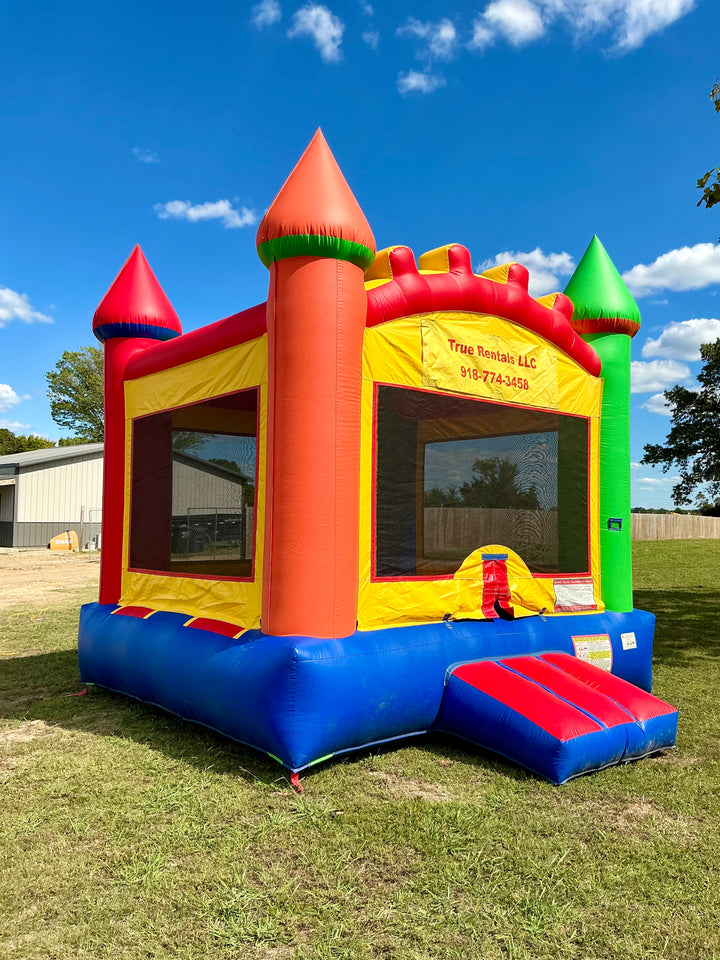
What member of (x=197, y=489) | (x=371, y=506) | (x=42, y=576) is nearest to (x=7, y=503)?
(x=42, y=576)

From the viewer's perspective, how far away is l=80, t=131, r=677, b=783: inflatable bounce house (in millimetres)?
3688

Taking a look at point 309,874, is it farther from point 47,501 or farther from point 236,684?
point 47,501

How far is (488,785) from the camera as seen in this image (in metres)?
3.43

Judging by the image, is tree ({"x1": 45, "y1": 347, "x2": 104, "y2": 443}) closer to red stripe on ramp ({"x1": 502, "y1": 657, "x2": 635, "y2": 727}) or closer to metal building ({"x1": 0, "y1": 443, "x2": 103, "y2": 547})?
metal building ({"x1": 0, "y1": 443, "x2": 103, "y2": 547})

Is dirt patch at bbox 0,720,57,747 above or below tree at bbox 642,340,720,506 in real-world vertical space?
below

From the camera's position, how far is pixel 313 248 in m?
3.74

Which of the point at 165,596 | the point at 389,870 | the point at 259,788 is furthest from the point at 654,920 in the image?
the point at 165,596

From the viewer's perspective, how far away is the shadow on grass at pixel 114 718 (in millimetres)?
3758

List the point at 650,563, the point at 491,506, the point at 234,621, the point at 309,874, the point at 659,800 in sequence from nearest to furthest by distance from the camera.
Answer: the point at 309,874 < the point at 659,800 < the point at 234,621 < the point at 491,506 < the point at 650,563

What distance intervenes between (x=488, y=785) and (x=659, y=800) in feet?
2.41

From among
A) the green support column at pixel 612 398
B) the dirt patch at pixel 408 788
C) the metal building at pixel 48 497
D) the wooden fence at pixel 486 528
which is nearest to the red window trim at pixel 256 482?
the wooden fence at pixel 486 528

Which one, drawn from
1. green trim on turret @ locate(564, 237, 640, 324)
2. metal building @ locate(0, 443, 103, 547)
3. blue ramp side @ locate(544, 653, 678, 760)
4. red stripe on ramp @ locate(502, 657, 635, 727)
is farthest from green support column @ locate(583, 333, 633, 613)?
metal building @ locate(0, 443, 103, 547)

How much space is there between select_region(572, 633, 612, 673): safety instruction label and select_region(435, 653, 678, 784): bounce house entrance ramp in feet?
2.03

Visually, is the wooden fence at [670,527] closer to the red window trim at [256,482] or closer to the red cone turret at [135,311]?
the red cone turret at [135,311]
